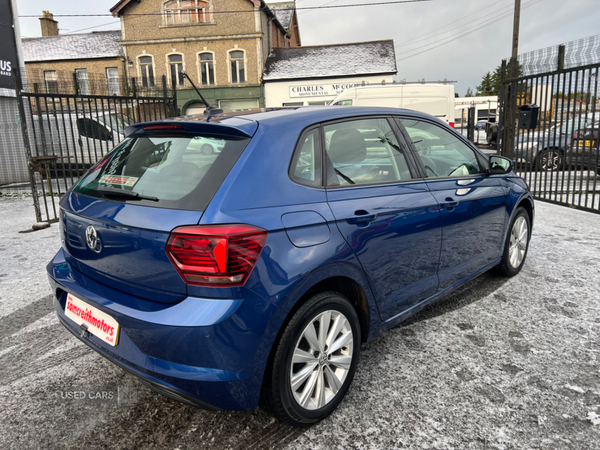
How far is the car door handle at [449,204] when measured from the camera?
303 centimetres

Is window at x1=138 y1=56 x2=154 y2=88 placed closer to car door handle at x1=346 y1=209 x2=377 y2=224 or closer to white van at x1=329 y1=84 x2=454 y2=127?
white van at x1=329 y1=84 x2=454 y2=127

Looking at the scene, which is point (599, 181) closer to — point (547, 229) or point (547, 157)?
point (547, 157)

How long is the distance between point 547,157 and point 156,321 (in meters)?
7.96

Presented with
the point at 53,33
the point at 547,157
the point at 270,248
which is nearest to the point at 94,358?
the point at 270,248

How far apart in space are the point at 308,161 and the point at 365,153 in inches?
21.9

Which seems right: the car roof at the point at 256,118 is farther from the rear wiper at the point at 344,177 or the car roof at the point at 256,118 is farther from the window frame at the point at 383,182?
the rear wiper at the point at 344,177

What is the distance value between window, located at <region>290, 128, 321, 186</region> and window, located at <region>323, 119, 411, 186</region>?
0.29ft

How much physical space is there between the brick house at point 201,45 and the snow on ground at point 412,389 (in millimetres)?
29363

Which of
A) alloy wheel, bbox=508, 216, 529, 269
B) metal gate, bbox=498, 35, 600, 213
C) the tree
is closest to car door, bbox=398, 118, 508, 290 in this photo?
alloy wheel, bbox=508, 216, 529, 269

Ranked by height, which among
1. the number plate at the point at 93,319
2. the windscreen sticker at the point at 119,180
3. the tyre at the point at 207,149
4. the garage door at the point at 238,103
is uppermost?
the garage door at the point at 238,103

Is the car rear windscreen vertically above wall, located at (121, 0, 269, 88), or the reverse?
wall, located at (121, 0, 269, 88)

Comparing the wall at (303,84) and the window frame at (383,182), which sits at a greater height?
the wall at (303,84)

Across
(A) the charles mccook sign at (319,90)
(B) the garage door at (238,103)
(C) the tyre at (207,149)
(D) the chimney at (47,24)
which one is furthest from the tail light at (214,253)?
(D) the chimney at (47,24)

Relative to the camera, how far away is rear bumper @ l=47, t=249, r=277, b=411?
6.05 feet
